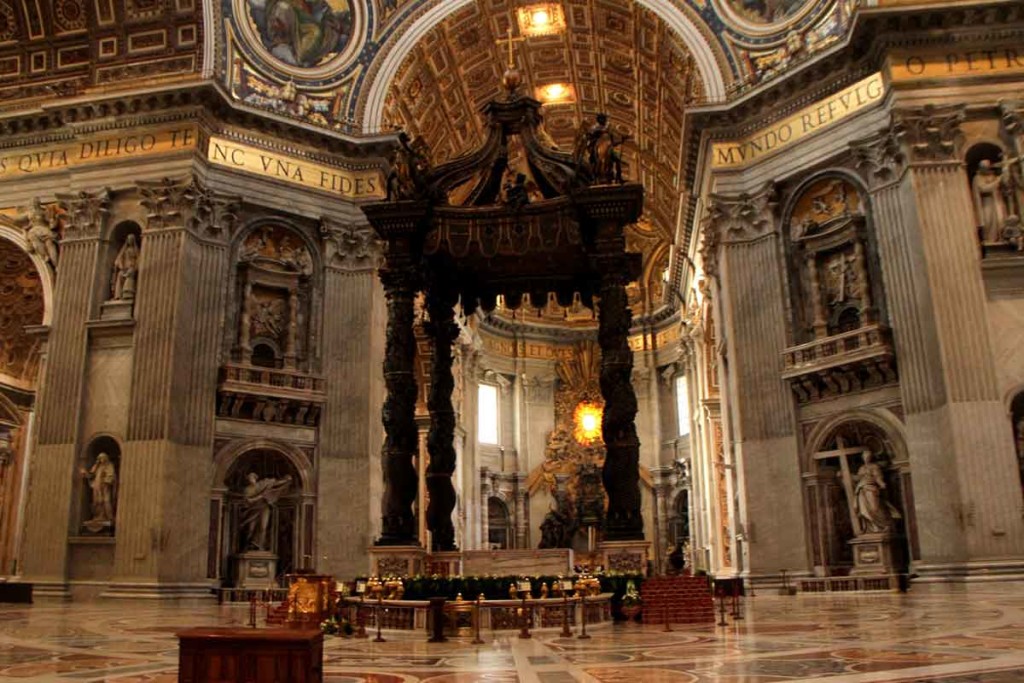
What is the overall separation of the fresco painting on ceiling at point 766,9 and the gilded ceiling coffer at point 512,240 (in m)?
8.35

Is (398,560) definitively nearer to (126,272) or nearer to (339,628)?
(339,628)

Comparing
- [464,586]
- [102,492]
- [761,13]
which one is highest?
[761,13]

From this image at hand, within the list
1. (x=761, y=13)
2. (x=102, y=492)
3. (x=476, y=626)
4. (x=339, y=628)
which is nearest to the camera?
(x=476, y=626)

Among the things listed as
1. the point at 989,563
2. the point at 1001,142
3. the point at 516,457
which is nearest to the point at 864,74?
the point at 1001,142

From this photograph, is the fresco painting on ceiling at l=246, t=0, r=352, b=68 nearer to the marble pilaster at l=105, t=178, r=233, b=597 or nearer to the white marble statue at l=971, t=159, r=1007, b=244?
the marble pilaster at l=105, t=178, r=233, b=597

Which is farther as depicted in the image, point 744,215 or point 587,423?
point 587,423

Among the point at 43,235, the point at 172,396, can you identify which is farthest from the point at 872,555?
the point at 43,235

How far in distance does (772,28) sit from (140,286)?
12865 mm

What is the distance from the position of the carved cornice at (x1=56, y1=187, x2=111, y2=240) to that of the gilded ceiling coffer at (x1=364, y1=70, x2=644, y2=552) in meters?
8.00

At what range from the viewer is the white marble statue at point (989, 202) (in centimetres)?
1392

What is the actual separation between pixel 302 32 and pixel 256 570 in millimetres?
10927

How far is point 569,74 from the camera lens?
897 inches

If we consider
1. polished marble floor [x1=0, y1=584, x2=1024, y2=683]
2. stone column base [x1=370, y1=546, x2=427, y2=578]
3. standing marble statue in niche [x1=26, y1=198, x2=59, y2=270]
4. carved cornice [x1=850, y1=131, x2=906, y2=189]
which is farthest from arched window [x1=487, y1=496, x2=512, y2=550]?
polished marble floor [x1=0, y1=584, x2=1024, y2=683]

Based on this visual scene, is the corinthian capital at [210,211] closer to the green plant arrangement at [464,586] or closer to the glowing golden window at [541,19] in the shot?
the glowing golden window at [541,19]
